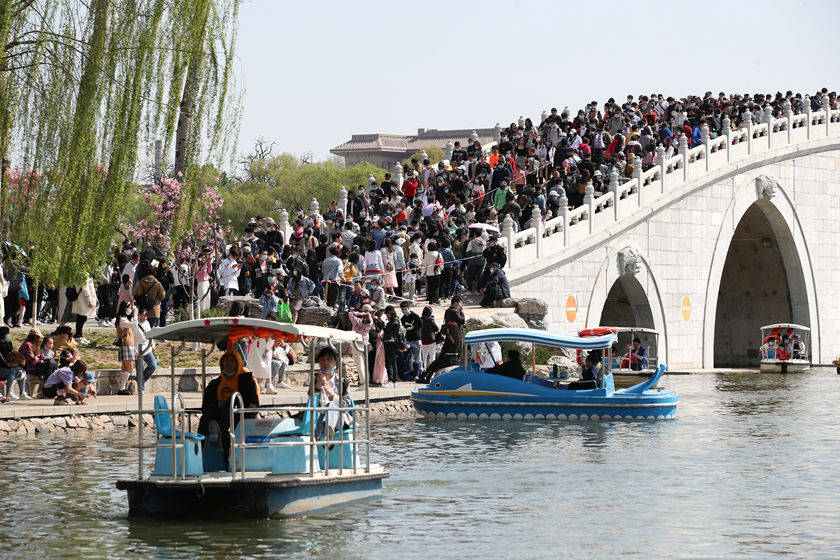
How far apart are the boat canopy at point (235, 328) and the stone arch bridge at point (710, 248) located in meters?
21.4

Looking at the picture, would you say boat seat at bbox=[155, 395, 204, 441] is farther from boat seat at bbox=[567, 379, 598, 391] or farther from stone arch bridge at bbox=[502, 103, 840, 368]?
stone arch bridge at bbox=[502, 103, 840, 368]

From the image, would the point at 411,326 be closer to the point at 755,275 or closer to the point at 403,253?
the point at 403,253

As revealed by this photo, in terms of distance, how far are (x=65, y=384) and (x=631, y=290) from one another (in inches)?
1085

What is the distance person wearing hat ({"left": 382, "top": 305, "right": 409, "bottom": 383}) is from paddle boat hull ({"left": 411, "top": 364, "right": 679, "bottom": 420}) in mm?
2174

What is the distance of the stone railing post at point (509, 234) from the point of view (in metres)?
35.3

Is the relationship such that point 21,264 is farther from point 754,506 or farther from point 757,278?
point 757,278

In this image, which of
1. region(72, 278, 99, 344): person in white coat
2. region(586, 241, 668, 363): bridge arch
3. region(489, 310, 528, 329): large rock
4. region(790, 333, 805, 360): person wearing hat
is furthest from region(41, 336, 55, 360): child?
region(790, 333, 805, 360): person wearing hat

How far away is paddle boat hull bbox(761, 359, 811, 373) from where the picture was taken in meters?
47.0

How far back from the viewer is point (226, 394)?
14.1 m

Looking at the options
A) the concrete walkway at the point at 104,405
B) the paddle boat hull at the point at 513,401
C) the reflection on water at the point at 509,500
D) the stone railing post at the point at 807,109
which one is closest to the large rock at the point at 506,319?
the paddle boat hull at the point at 513,401

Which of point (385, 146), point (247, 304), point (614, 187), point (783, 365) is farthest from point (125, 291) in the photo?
point (385, 146)

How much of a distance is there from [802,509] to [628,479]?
2.75 m

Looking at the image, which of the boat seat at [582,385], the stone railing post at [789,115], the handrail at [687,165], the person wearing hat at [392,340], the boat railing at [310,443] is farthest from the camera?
the stone railing post at [789,115]

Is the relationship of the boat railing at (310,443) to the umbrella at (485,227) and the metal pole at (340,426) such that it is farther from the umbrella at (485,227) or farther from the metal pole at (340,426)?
Answer: the umbrella at (485,227)
